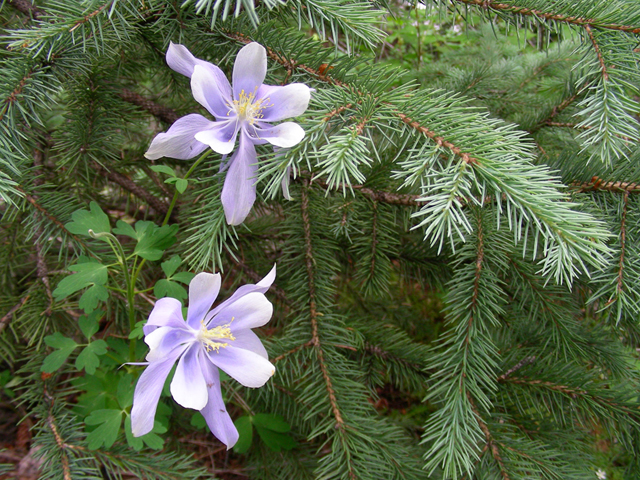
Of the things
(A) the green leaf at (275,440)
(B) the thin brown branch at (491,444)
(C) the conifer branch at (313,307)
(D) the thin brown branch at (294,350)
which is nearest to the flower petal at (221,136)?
(C) the conifer branch at (313,307)

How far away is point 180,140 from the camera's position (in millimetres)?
859

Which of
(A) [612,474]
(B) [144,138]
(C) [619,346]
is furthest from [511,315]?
(B) [144,138]

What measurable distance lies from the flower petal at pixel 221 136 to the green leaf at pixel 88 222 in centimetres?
40

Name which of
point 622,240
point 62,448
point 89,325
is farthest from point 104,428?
point 622,240

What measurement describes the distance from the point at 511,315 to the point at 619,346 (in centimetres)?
30

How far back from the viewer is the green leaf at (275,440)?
133 centimetres

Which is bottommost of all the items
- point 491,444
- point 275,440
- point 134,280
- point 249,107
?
point 275,440

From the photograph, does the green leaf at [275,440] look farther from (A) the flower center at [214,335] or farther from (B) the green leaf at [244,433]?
(A) the flower center at [214,335]

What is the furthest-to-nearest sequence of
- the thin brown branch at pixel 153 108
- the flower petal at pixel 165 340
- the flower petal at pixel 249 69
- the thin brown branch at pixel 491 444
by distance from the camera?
1. the thin brown branch at pixel 153 108
2. the thin brown branch at pixel 491 444
3. the flower petal at pixel 249 69
4. the flower petal at pixel 165 340

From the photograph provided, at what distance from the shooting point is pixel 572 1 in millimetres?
981

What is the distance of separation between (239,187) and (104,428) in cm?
70

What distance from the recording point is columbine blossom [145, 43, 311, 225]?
0.82 meters

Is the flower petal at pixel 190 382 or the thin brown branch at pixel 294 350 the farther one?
the thin brown branch at pixel 294 350

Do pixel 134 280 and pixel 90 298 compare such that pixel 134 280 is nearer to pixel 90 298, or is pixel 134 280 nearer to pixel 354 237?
pixel 90 298
